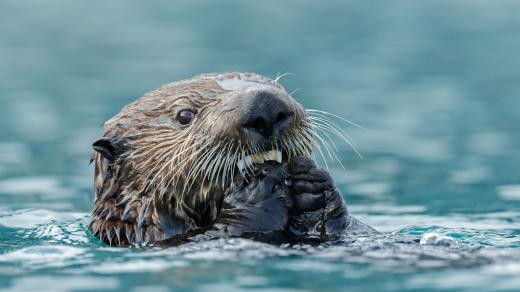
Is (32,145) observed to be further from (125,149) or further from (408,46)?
(408,46)

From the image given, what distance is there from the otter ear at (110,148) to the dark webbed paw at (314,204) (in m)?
1.20

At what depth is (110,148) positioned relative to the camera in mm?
7441

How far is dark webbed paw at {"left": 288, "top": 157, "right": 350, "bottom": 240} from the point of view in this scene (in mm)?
6934

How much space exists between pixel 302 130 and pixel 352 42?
10.5 metres

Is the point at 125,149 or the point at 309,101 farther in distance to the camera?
the point at 309,101

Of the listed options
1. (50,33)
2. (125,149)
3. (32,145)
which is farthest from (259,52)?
(125,149)

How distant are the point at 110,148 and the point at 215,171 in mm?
885

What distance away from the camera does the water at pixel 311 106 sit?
635 centimetres

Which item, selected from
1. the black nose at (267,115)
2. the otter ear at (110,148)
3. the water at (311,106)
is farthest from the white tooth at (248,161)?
the otter ear at (110,148)

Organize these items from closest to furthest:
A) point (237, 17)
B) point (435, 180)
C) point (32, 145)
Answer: point (435, 180), point (32, 145), point (237, 17)

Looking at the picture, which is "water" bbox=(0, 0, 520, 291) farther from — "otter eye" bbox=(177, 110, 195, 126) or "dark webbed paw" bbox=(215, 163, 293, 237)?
"otter eye" bbox=(177, 110, 195, 126)

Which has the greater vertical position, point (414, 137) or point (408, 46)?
point (408, 46)

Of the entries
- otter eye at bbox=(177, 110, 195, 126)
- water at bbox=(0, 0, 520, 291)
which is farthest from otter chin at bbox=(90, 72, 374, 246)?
water at bbox=(0, 0, 520, 291)

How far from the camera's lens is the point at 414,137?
498 inches
